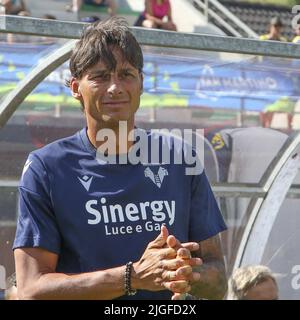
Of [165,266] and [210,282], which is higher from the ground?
[165,266]

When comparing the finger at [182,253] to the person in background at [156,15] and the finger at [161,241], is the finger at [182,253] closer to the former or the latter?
the finger at [161,241]

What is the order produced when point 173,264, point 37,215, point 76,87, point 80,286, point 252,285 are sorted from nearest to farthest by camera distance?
point 173,264 < point 80,286 < point 37,215 < point 76,87 < point 252,285

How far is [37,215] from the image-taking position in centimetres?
272

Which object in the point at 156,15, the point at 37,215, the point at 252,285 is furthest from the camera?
the point at 156,15

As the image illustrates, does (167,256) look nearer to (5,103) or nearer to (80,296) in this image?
(80,296)

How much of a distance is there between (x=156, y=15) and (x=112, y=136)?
9.12 meters

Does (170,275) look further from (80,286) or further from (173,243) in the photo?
(80,286)

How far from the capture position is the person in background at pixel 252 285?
4445 mm

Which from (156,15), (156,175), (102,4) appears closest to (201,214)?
(156,175)

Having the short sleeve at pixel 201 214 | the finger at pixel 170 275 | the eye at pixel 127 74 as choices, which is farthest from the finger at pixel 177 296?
the eye at pixel 127 74

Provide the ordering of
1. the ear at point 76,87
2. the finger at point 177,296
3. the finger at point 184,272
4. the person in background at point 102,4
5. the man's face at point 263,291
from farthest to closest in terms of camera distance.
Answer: the person in background at point 102,4 → the man's face at point 263,291 → the ear at point 76,87 → the finger at point 177,296 → the finger at point 184,272

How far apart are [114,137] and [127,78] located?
18cm

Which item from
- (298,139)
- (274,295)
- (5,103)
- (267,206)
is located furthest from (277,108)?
(5,103)

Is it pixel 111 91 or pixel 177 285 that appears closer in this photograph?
pixel 177 285
